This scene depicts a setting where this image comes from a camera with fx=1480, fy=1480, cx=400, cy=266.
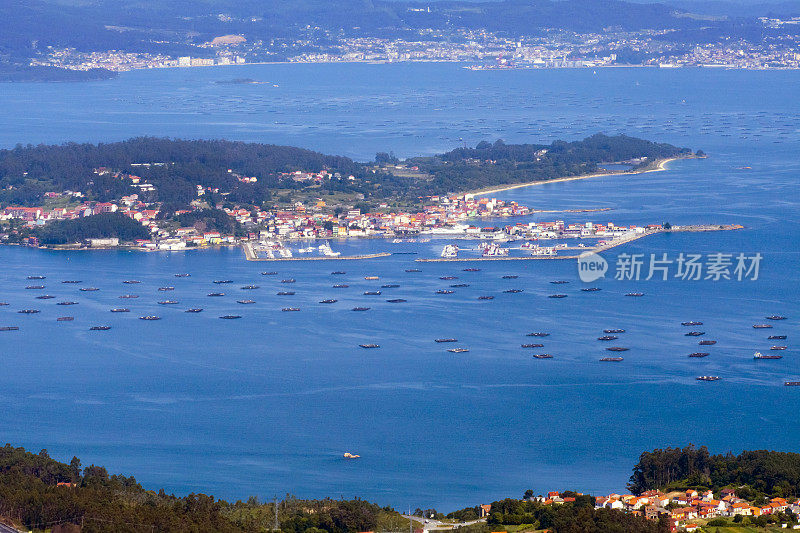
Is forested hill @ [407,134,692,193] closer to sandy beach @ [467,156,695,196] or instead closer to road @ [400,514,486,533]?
sandy beach @ [467,156,695,196]

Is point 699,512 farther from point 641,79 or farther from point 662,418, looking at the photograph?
point 641,79

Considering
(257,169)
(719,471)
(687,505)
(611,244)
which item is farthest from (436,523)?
(257,169)

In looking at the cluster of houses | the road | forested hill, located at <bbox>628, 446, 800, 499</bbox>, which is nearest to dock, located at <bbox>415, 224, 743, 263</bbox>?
forested hill, located at <bbox>628, 446, 800, 499</bbox>

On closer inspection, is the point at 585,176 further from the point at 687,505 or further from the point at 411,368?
the point at 687,505

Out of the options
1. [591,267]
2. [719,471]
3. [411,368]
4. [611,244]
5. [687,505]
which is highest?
[611,244]

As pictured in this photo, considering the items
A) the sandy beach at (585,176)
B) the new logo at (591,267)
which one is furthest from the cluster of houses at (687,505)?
the sandy beach at (585,176)

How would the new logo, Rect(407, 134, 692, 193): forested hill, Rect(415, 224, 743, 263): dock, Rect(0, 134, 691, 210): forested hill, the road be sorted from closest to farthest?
the road, the new logo, Rect(415, 224, 743, 263): dock, Rect(0, 134, 691, 210): forested hill, Rect(407, 134, 692, 193): forested hill

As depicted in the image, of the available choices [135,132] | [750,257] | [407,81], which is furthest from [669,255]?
[407,81]
